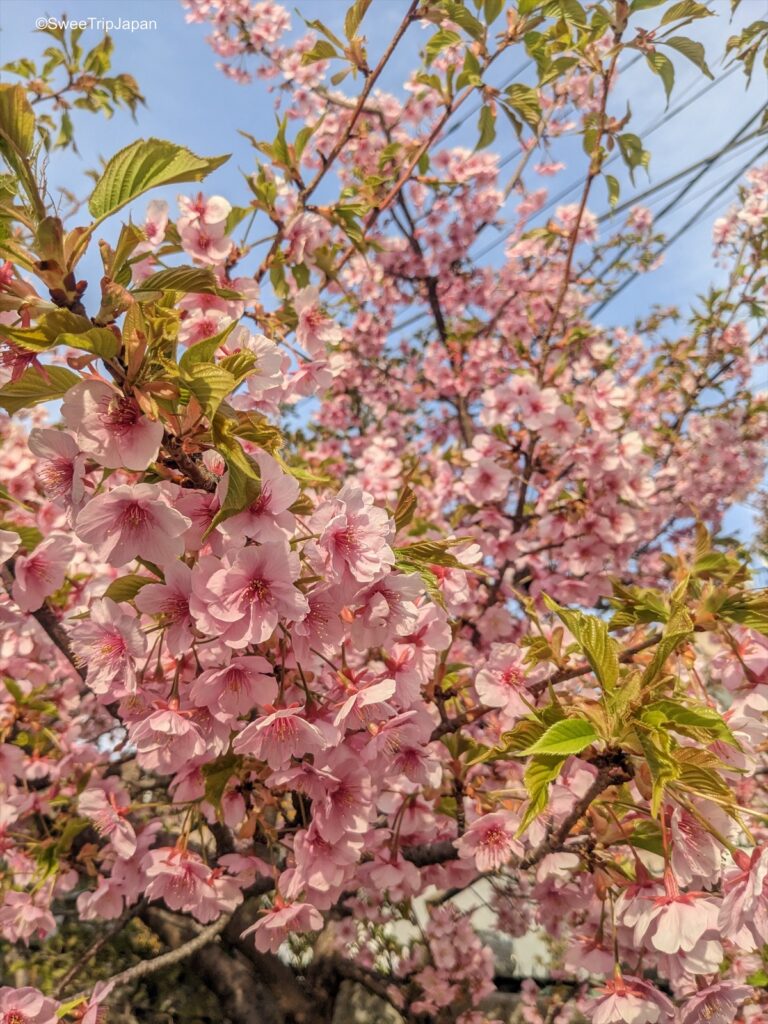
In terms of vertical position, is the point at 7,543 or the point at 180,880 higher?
the point at 7,543

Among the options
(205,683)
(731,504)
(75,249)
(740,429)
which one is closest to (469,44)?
(75,249)

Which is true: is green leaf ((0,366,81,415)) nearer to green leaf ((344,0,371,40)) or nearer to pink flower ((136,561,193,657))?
pink flower ((136,561,193,657))

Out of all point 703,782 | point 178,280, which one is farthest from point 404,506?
point 703,782

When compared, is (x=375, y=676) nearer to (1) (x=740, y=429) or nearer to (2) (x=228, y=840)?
(2) (x=228, y=840)

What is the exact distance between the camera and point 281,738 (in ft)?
3.71

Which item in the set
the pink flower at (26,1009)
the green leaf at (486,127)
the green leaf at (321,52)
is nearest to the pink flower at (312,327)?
the green leaf at (321,52)

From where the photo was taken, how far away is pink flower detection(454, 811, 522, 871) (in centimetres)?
147

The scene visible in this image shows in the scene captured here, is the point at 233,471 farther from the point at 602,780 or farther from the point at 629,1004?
the point at 629,1004

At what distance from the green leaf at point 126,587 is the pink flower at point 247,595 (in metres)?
0.16

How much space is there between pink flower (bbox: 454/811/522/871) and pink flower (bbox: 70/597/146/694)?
2.86ft

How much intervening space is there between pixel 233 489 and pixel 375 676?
56 cm

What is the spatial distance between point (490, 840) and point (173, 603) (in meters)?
0.97

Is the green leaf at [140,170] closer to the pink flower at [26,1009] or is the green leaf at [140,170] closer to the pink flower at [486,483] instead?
the pink flower at [26,1009]

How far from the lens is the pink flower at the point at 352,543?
1040 millimetres
